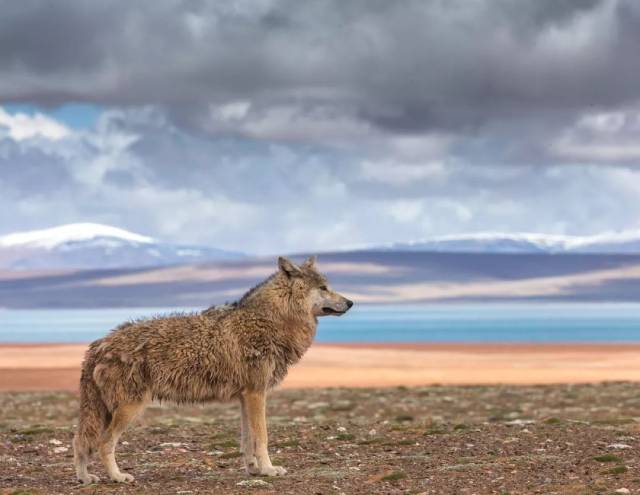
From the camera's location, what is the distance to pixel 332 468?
1772 centimetres

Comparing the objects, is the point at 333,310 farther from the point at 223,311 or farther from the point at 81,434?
the point at 81,434

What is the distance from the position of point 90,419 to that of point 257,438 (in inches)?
101

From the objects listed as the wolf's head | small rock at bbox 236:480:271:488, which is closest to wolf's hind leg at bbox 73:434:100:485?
small rock at bbox 236:480:271:488

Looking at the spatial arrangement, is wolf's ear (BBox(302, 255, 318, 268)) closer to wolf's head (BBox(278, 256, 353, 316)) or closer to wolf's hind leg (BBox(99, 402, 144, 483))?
wolf's head (BBox(278, 256, 353, 316))

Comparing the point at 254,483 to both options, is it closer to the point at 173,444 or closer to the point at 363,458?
the point at 363,458

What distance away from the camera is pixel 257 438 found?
16828mm

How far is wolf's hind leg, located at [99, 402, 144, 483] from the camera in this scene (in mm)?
16188

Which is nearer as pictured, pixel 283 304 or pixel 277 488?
pixel 277 488

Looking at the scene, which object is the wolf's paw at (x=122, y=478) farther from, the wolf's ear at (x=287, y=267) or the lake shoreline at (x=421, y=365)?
the lake shoreline at (x=421, y=365)

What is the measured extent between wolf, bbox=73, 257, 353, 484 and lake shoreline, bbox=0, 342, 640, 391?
3701 cm

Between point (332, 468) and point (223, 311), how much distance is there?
10.3ft

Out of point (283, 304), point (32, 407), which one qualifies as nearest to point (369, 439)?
point (283, 304)

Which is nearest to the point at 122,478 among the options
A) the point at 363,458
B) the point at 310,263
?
the point at 310,263

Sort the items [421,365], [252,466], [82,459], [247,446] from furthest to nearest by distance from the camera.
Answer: [421,365] → [247,446] → [252,466] → [82,459]
